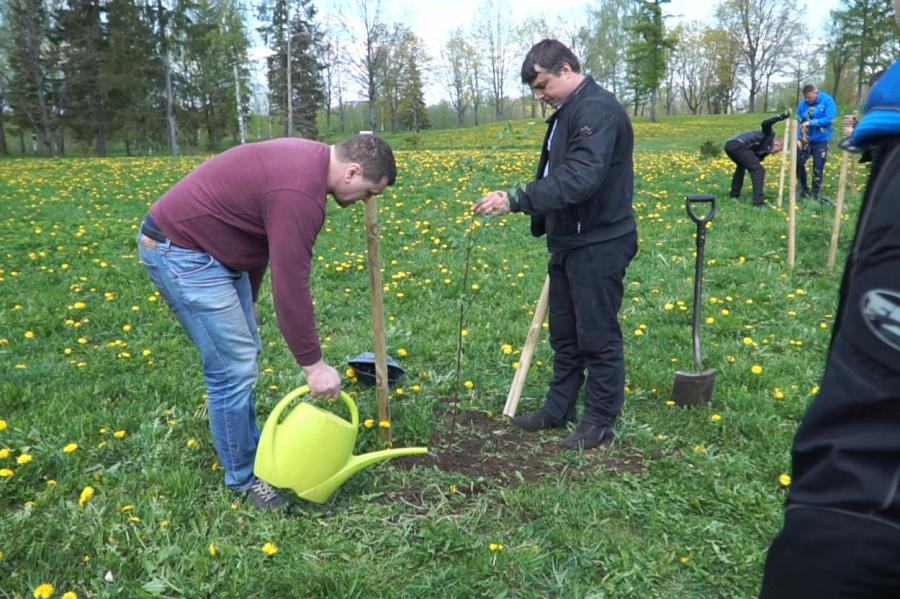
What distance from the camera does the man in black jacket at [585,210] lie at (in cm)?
318

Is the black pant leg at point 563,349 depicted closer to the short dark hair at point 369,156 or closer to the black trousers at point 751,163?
the short dark hair at point 369,156

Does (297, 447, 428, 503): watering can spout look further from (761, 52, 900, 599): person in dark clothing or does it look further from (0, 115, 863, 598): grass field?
(761, 52, 900, 599): person in dark clothing

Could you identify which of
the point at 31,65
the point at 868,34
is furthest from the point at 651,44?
the point at 31,65

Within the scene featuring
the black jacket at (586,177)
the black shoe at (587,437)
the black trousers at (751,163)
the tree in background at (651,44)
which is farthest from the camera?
the tree in background at (651,44)

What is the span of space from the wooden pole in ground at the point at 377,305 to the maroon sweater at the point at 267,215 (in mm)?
405

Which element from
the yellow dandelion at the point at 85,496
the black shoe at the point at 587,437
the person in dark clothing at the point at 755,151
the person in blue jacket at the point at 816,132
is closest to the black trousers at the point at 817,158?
the person in blue jacket at the point at 816,132

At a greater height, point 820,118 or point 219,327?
point 820,118

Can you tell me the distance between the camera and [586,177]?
10.3 ft

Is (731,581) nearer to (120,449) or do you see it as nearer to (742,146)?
(120,449)

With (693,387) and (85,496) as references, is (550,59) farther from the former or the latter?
(85,496)

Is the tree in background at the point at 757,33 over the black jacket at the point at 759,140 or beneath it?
over

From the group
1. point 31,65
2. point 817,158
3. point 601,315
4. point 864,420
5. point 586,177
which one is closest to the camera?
point 864,420

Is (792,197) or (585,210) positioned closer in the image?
(585,210)

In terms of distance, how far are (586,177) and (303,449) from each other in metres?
1.81
